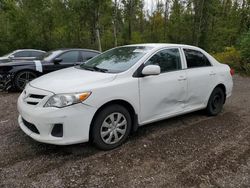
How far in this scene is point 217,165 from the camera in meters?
3.16

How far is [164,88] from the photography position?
393cm

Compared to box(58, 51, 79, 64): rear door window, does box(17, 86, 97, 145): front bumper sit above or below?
below

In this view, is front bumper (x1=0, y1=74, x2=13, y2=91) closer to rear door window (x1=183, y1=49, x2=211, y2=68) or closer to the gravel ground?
the gravel ground

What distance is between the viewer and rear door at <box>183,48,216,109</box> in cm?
443

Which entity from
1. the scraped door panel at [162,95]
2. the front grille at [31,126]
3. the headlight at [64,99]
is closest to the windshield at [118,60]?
the scraped door panel at [162,95]

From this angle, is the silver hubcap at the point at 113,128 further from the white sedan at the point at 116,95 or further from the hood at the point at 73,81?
the hood at the point at 73,81

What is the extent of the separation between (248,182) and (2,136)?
3.61 m

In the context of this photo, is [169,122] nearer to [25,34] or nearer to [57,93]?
[57,93]

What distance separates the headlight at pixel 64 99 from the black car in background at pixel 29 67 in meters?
4.49

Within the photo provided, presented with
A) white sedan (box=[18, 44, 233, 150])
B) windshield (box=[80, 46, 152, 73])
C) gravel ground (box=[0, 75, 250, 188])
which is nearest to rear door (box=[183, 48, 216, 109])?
white sedan (box=[18, 44, 233, 150])

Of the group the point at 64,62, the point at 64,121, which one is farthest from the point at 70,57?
the point at 64,121

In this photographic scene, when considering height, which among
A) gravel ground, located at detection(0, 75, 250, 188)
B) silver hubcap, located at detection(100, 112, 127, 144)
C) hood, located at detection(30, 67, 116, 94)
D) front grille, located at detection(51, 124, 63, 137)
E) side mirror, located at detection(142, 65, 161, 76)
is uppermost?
side mirror, located at detection(142, 65, 161, 76)

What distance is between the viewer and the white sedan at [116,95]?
3.08 m

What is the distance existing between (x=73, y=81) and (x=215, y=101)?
315cm
